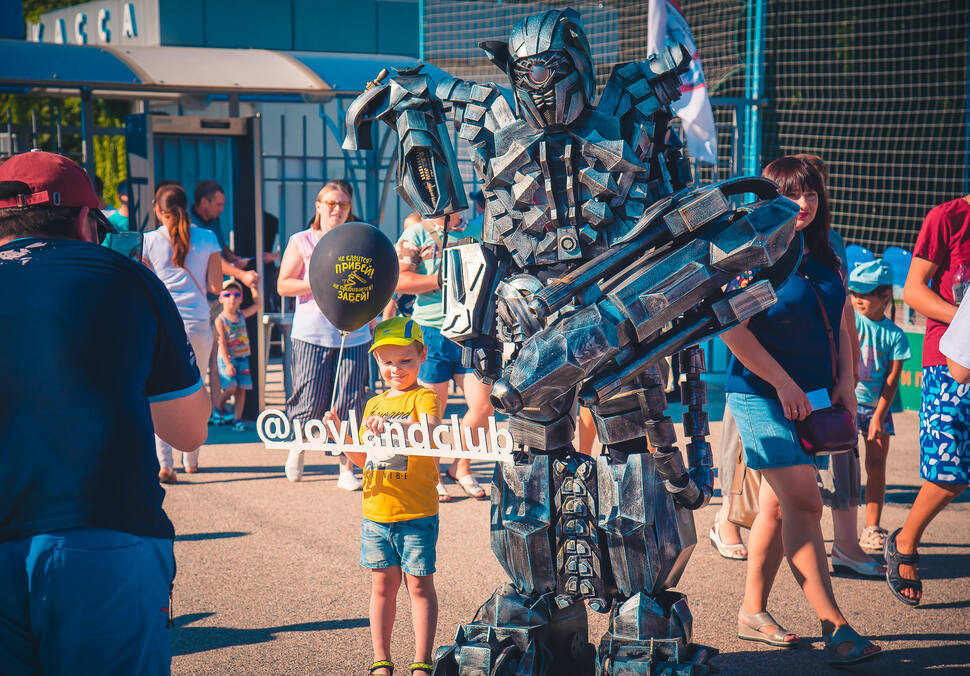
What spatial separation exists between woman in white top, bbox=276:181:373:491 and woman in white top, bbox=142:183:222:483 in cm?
74

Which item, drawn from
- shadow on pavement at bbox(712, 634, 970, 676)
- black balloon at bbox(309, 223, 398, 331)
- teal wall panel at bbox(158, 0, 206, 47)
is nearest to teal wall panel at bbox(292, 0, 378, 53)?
teal wall panel at bbox(158, 0, 206, 47)

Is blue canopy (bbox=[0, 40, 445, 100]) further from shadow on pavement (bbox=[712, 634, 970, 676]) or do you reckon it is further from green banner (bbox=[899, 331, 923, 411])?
shadow on pavement (bbox=[712, 634, 970, 676])

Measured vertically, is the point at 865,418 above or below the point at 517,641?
above

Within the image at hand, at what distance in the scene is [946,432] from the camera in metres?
4.19

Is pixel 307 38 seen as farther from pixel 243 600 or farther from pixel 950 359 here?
pixel 950 359

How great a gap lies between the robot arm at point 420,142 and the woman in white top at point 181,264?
290 centimetres

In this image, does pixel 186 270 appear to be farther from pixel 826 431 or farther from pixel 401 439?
pixel 826 431

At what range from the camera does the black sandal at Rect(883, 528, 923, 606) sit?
4.26m

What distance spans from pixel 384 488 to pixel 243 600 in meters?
Result: 1.30

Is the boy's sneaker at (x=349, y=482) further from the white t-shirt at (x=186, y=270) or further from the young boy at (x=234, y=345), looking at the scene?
the young boy at (x=234, y=345)

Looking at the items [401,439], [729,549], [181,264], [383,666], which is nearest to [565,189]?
[401,439]

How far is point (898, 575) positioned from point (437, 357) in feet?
9.38

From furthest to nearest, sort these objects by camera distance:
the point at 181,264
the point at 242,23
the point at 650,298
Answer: the point at 242,23
the point at 181,264
the point at 650,298

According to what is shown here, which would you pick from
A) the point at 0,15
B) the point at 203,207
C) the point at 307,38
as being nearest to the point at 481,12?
the point at 307,38
